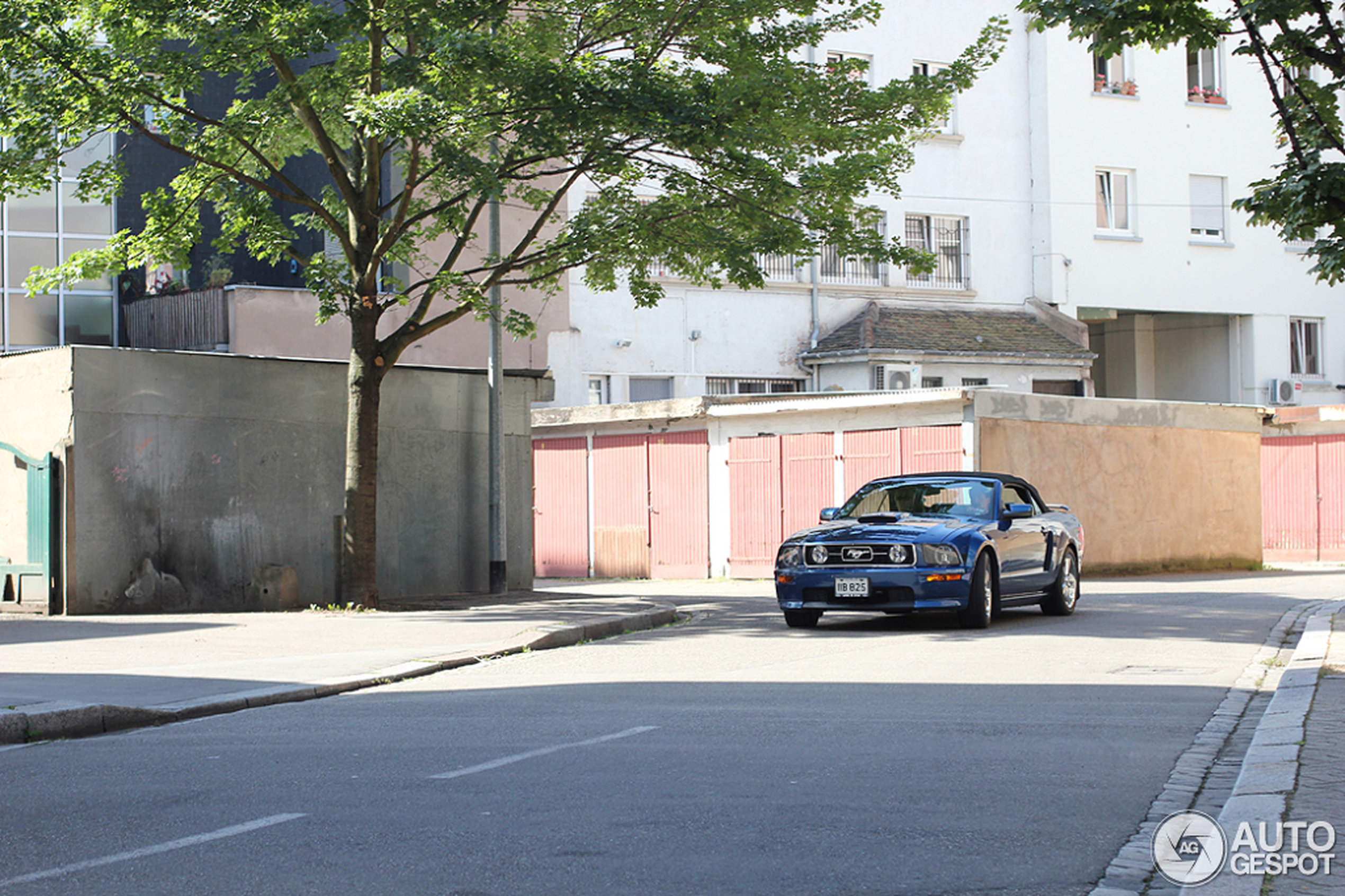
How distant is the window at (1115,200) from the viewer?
38.0 m

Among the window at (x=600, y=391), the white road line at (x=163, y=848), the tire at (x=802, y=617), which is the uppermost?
the window at (x=600, y=391)

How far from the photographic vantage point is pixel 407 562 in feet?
69.4

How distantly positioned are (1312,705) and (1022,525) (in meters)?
7.57

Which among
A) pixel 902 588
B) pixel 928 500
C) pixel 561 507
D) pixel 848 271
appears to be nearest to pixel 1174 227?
pixel 848 271

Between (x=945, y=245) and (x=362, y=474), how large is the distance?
2154cm

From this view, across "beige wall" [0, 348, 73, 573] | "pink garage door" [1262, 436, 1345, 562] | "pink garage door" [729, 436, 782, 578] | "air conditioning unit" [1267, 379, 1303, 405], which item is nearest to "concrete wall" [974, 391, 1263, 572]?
"pink garage door" [1262, 436, 1345, 562]

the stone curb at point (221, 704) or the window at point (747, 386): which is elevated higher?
the window at point (747, 386)

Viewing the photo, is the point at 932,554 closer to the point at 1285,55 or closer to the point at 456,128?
the point at 1285,55

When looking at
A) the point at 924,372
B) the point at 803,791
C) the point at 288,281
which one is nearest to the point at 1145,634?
the point at 803,791

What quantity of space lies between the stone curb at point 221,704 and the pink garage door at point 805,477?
1240 centimetres

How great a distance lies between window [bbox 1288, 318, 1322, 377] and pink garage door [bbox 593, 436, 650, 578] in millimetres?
Answer: 20103

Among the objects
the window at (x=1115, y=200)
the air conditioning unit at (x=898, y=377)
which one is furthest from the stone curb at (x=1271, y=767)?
the window at (x=1115, y=200)

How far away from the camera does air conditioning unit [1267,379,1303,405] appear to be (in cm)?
3859

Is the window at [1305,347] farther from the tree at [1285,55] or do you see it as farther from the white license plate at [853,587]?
the tree at [1285,55]
